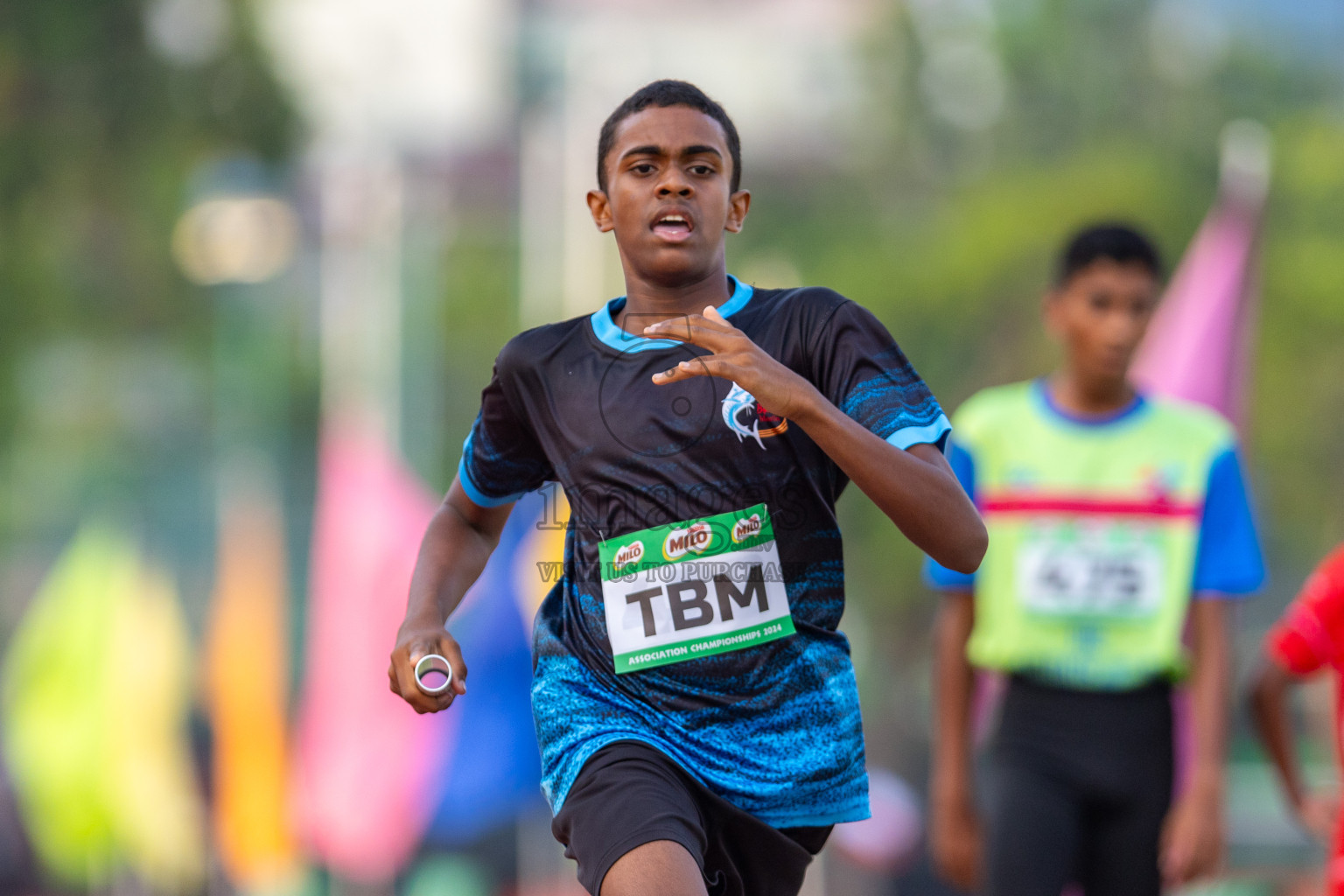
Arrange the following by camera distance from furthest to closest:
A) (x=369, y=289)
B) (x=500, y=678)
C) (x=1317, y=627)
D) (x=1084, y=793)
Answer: (x=369, y=289)
(x=500, y=678)
(x=1084, y=793)
(x=1317, y=627)

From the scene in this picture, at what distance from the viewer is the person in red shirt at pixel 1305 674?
151 inches

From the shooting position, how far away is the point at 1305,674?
399cm

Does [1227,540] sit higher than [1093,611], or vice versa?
[1227,540]

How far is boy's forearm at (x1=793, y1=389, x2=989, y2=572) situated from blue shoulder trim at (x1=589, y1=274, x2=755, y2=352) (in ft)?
1.55

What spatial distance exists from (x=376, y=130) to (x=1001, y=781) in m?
27.1

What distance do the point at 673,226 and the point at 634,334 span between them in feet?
0.70

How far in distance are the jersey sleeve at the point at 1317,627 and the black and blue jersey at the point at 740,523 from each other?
1517 mm

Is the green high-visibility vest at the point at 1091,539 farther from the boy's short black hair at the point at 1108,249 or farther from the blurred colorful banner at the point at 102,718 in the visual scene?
the blurred colorful banner at the point at 102,718

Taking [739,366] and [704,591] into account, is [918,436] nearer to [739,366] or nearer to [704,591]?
[739,366]

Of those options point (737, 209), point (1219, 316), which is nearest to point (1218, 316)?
point (1219, 316)

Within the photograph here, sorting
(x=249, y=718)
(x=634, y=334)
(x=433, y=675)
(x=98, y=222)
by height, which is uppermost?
(x=634, y=334)

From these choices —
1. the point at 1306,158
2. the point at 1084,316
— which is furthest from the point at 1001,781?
the point at 1306,158

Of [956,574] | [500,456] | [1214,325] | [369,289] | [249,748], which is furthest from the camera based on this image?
[369,289]

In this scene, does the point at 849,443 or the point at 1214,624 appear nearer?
the point at 849,443
